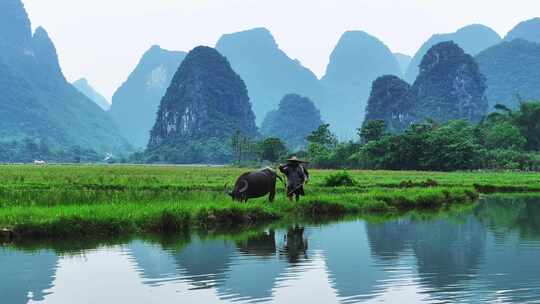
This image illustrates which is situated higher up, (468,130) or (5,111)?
(5,111)

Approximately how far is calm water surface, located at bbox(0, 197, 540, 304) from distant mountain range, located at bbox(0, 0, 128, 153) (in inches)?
5004

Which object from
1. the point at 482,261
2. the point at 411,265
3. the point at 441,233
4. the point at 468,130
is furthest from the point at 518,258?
the point at 468,130

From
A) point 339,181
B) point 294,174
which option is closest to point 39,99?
point 339,181

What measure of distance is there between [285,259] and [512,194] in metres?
19.0

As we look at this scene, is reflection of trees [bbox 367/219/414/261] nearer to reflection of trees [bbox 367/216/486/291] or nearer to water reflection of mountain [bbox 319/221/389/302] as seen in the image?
reflection of trees [bbox 367/216/486/291]

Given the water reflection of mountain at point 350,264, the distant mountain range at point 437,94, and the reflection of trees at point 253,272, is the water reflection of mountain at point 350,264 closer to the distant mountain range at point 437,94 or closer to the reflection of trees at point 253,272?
the reflection of trees at point 253,272

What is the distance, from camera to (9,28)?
578ft

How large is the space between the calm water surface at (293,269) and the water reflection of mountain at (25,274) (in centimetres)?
1

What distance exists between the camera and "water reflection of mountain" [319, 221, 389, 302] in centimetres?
674

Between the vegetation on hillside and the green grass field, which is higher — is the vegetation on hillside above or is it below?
above

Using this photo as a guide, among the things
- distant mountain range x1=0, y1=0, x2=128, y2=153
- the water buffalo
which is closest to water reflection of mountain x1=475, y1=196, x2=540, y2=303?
the water buffalo

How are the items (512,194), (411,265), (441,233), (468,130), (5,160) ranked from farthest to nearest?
(5,160) → (468,130) → (512,194) → (441,233) → (411,265)

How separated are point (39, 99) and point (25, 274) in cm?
15706

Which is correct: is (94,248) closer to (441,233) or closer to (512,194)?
(441,233)
